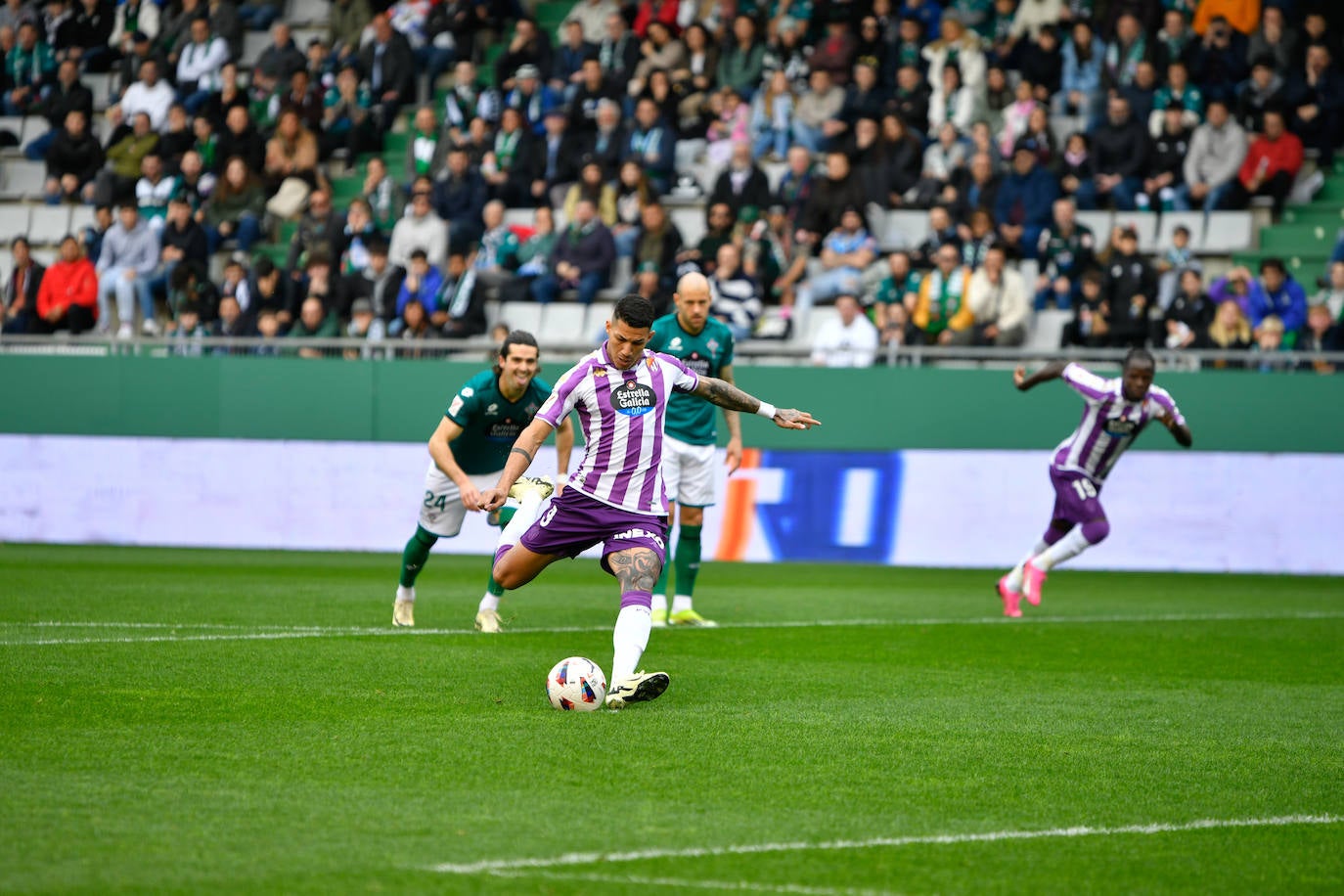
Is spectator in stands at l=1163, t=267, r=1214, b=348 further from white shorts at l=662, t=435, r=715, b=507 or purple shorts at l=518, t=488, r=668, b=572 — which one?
purple shorts at l=518, t=488, r=668, b=572

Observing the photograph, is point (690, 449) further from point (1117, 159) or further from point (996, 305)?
point (1117, 159)

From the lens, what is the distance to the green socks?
1142 cm

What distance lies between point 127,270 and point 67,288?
83 centimetres

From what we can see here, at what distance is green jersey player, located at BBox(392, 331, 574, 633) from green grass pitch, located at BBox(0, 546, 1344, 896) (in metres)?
0.41

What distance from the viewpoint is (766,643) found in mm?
11055

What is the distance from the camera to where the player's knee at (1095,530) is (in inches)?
557

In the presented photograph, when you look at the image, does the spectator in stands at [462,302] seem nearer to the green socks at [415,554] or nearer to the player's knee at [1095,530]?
the player's knee at [1095,530]

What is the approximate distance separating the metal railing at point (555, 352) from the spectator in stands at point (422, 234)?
75.9 inches

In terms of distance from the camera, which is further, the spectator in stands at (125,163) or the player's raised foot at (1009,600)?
the spectator in stands at (125,163)

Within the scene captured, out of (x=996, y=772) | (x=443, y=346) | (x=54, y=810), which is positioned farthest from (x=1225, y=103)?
(x=54, y=810)

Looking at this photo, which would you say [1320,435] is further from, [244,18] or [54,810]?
[244,18]

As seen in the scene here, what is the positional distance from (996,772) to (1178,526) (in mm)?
12473

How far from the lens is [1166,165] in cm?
2038

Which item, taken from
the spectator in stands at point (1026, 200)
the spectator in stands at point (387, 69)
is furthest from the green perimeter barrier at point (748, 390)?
the spectator in stands at point (387, 69)
